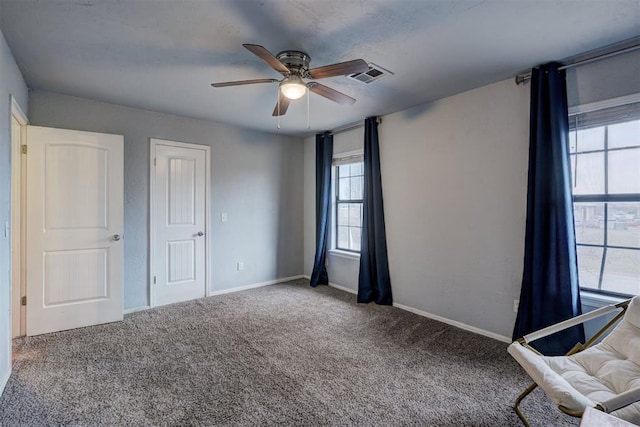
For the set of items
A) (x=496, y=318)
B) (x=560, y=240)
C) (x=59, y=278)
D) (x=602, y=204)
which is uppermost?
(x=602, y=204)

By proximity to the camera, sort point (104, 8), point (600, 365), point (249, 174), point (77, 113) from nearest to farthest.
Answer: point (600, 365) → point (104, 8) → point (77, 113) → point (249, 174)

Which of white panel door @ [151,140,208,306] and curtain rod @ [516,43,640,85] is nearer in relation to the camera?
curtain rod @ [516,43,640,85]

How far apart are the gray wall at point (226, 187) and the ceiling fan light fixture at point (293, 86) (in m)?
2.26

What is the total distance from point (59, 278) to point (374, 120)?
12.6ft

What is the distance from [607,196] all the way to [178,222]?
4.32m

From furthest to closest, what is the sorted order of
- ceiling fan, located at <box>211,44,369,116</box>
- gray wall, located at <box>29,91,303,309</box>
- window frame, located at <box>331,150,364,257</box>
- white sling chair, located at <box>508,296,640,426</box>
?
window frame, located at <box>331,150,364,257</box> → gray wall, located at <box>29,91,303,309</box> → ceiling fan, located at <box>211,44,369,116</box> → white sling chair, located at <box>508,296,640,426</box>

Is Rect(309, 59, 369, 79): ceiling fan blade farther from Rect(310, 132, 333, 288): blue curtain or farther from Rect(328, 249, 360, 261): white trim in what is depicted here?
Rect(328, 249, 360, 261): white trim

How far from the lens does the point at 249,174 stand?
4.65m

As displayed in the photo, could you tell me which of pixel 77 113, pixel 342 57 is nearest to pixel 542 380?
pixel 342 57

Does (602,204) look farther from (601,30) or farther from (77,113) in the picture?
(77,113)

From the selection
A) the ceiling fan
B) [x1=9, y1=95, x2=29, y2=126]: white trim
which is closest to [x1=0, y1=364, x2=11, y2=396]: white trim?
[x1=9, y1=95, x2=29, y2=126]: white trim

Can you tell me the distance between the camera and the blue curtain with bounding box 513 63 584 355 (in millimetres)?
2379

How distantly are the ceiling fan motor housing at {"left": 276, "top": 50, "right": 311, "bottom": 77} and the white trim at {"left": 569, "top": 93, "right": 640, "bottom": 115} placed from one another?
2.11 meters

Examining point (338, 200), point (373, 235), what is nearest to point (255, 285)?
point (338, 200)
